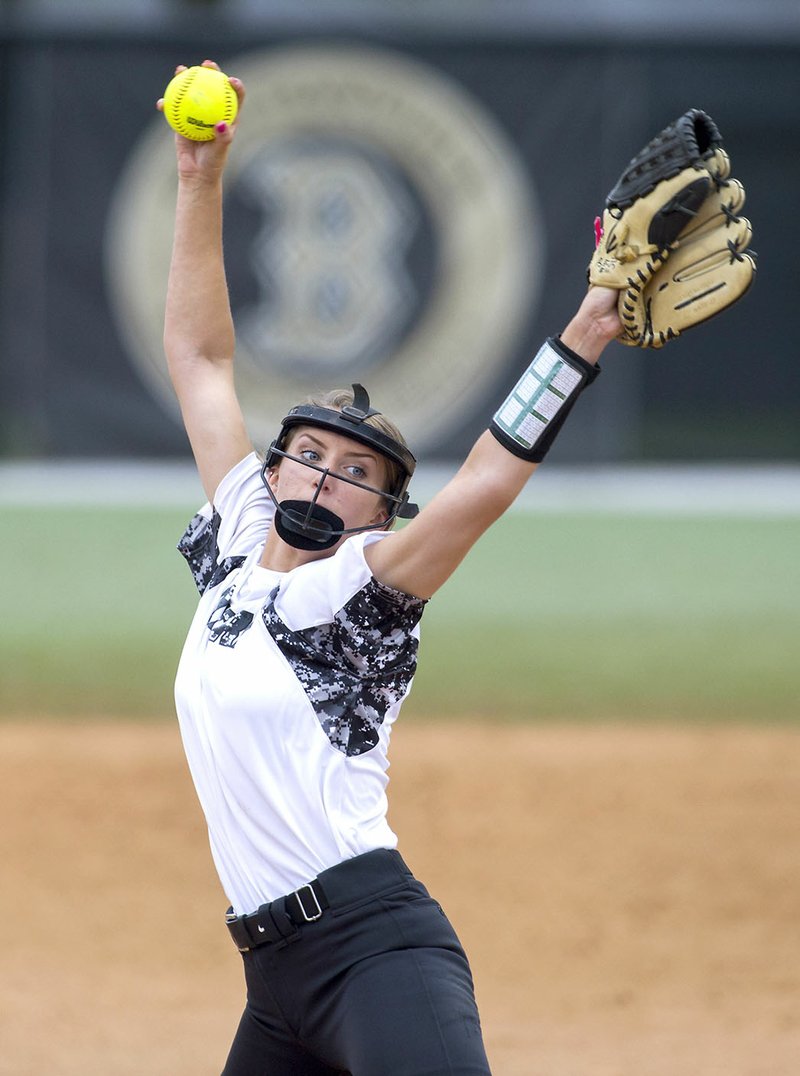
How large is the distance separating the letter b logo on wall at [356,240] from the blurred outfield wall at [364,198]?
0.07ft

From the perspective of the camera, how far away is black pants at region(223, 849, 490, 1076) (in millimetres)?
2531

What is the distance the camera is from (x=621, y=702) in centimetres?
813

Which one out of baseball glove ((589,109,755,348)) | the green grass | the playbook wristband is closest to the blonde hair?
the playbook wristband

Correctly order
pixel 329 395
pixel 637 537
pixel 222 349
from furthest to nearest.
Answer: pixel 637 537 → pixel 222 349 → pixel 329 395

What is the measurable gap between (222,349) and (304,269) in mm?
10086

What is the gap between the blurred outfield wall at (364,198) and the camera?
43.9 ft

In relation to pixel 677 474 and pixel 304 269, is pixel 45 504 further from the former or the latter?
pixel 677 474

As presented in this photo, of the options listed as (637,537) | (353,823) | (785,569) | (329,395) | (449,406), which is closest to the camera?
(353,823)

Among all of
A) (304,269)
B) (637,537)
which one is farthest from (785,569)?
(304,269)

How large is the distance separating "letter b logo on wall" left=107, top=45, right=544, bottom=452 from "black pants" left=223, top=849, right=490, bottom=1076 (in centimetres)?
1067

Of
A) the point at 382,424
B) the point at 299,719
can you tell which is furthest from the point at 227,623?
the point at 382,424

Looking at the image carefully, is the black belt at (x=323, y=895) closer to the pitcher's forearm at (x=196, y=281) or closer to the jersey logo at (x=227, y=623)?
the jersey logo at (x=227, y=623)

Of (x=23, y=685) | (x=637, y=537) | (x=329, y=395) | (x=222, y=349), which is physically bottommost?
(x=329, y=395)

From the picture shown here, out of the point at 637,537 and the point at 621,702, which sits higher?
the point at 637,537
